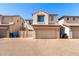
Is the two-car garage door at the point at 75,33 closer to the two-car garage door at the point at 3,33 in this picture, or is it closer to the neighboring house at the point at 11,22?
the neighboring house at the point at 11,22

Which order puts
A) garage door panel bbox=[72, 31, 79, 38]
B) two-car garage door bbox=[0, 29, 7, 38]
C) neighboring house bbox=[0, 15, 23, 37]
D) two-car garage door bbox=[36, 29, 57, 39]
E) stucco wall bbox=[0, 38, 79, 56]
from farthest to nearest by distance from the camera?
neighboring house bbox=[0, 15, 23, 37]
two-car garage door bbox=[0, 29, 7, 38]
garage door panel bbox=[72, 31, 79, 38]
two-car garage door bbox=[36, 29, 57, 39]
stucco wall bbox=[0, 38, 79, 56]

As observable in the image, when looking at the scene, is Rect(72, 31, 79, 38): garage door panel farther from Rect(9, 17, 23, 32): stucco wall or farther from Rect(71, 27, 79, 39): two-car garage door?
Rect(9, 17, 23, 32): stucco wall

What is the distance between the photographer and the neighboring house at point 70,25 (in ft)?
59.0

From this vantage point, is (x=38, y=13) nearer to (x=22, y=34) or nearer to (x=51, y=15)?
(x=51, y=15)

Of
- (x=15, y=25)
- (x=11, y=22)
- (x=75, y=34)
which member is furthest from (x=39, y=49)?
(x=11, y=22)

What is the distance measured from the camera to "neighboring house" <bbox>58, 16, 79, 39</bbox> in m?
18.0

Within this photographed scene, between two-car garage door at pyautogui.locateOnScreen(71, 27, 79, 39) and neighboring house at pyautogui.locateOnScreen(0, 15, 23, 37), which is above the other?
neighboring house at pyautogui.locateOnScreen(0, 15, 23, 37)

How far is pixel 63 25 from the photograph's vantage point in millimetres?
19750

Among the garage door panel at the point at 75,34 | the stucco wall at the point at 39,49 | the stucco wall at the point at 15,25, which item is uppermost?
the stucco wall at the point at 15,25

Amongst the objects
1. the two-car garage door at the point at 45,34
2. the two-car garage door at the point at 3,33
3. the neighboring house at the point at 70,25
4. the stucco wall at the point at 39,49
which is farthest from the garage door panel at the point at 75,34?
the two-car garage door at the point at 3,33

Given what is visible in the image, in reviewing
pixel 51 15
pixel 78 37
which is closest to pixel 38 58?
pixel 78 37

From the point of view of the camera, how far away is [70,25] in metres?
18.2

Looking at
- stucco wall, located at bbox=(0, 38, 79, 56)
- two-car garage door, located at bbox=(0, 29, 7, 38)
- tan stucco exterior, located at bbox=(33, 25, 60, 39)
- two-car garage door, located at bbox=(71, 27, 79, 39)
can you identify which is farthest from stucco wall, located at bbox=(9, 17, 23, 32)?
stucco wall, located at bbox=(0, 38, 79, 56)

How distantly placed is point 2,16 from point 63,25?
32.2ft
